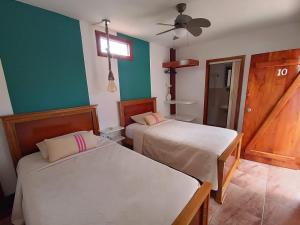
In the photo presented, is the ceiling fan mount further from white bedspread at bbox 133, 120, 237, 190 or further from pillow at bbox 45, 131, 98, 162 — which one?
pillow at bbox 45, 131, 98, 162

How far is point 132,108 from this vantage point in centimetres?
311

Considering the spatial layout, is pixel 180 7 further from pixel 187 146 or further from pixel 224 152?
pixel 224 152

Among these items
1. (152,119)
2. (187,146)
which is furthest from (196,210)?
(152,119)

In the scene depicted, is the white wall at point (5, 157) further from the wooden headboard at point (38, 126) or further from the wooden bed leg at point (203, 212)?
the wooden bed leg at point (203, 212)

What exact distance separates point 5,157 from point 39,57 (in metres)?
1.32

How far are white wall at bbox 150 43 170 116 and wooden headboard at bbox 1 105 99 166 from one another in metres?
1.81

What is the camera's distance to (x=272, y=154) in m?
2.51

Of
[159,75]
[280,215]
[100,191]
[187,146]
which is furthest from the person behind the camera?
[159,75]

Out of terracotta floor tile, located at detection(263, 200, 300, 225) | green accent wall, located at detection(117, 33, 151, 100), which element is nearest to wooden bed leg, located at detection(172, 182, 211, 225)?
terracotta floor tile, located at detection(263, 200, 300, 225)

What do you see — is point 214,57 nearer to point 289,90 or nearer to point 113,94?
point 289,90

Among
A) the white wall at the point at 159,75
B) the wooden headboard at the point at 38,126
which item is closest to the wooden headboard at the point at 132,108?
the white wall at the point at 159,75

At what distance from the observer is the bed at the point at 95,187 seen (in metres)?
0.94

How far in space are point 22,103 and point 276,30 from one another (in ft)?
14.0

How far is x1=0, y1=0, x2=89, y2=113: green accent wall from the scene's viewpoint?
66.0 inches
